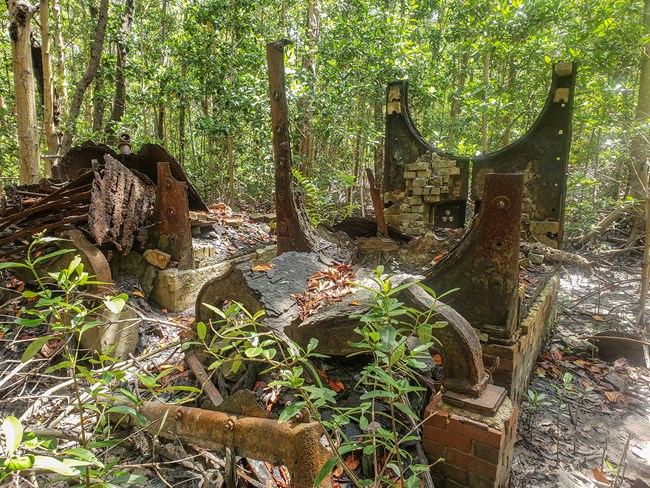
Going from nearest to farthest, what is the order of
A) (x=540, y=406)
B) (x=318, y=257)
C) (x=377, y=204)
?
(x=318, y=257) → (x=540, y=406) → (x=377, y=204)

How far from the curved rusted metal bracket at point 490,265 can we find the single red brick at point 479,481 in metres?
0.95

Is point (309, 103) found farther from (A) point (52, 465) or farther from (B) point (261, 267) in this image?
(A) point (52, 465)

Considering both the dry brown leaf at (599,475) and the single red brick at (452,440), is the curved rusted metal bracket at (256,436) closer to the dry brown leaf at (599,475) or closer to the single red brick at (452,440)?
the single red brick at (452,440)

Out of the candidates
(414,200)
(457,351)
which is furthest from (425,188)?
(457,351)

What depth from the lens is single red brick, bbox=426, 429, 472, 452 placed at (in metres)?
2.09

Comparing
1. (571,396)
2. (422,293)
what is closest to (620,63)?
(571,396)

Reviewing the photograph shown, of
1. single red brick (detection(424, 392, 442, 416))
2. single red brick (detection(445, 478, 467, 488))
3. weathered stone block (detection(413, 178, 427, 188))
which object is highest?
weathered stone block (detection(413, 178, 427, 188))

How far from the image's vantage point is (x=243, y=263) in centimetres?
292

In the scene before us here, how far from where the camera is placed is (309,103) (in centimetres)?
762

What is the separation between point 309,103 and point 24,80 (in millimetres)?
4572

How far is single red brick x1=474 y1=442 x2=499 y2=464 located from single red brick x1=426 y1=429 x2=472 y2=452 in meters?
0.04

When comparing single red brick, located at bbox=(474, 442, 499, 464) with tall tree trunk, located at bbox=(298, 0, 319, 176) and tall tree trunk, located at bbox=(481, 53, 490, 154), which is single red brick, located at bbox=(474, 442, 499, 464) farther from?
tall tree trunk, located at bbox=(481, 53, 490, 154)

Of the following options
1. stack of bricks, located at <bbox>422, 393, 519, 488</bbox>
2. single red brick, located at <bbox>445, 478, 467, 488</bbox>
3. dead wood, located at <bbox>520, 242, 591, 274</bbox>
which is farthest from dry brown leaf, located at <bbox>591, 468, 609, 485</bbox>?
dead wood, located at <bbox>520, 242, 591, 274</bbox>

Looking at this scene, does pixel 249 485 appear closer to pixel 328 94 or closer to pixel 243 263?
pixel 243 263
